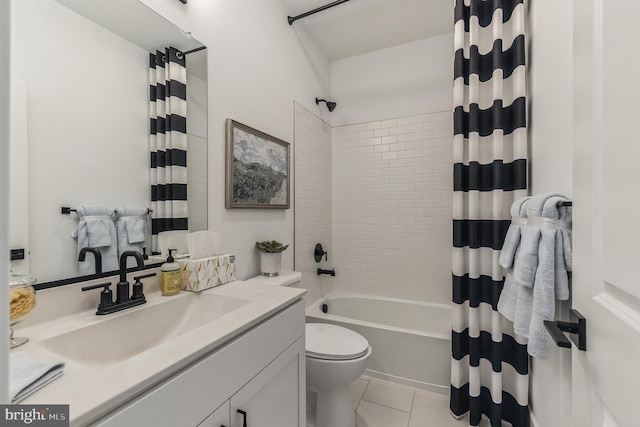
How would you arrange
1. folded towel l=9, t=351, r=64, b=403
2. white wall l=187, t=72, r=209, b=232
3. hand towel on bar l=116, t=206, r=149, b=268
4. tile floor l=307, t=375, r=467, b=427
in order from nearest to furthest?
1. folded towel l=9, t=351, r=64, b=403
2. hand towel on bar l=116, t=206, r=149, b=268
3. white wall l=187, t=72, r=209, b=232
4. tile floor l=307, t=375, r=467, b=427

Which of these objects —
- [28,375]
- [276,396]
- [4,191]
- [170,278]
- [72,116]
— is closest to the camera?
[4,191]

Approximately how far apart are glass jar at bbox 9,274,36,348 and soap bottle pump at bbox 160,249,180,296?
429 millimetres

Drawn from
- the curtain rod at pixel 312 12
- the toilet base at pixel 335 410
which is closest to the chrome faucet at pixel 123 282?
the toilet base at pixel 335 410

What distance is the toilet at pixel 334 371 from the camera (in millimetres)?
1436

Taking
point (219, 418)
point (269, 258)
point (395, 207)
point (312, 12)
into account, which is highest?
point (312, 12)

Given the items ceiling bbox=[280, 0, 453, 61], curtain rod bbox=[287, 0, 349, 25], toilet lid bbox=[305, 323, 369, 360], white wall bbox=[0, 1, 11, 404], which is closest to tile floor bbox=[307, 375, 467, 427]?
toilet lid bbox=[305, 323, 369, 360]

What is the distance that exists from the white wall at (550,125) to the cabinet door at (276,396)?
0.90 m

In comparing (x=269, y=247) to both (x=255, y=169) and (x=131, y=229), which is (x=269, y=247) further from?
(x=131, y=229)

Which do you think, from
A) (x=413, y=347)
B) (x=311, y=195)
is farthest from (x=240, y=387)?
(x=311, y=195)

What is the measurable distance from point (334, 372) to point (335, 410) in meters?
0.26

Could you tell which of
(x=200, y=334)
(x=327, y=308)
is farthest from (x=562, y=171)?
(x=327, y=308)

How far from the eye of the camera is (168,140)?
1216mm

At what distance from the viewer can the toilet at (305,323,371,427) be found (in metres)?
1.44

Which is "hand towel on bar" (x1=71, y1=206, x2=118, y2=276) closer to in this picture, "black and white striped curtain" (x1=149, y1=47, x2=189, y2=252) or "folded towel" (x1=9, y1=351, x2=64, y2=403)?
"black and white striped curtain" (x1=149, y1=47, x2=189, y2=252)
